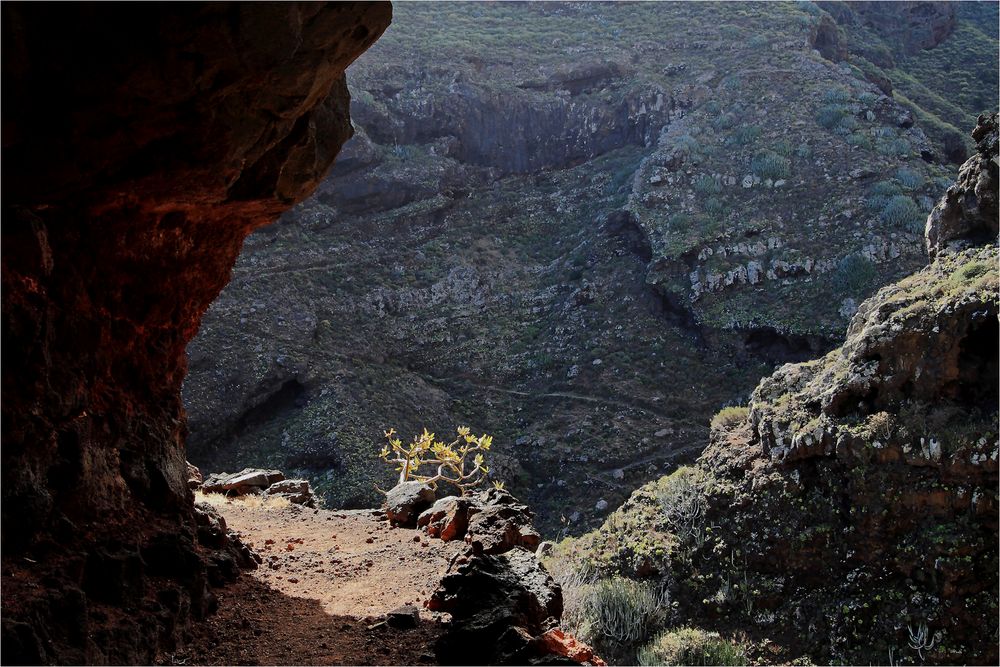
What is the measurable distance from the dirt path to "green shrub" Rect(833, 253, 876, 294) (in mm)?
26915

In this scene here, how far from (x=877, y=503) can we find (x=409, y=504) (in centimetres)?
865

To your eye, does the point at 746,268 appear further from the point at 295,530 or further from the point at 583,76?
the point at 295,530

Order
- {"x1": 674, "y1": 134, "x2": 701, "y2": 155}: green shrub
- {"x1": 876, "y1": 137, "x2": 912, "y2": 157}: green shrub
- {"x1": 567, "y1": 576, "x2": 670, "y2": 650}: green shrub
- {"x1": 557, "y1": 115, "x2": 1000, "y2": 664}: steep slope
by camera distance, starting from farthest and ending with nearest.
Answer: {"x1": 674, "y1": 134, "x2": 701, "y2": 155}: green shrub
{"x1": 876, "y1": 137, "x2": 912, "y2": 157}: green shrub
{"x1": 567, "y1": 576, "x2": 670, "y2": 650}: green shrub
{"x1": 557, "y1": 115, "x2": 1000, "y2": 664}: steep slope

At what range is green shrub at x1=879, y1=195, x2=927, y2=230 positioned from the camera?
36.1 meters

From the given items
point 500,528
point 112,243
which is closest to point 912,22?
point 500,528

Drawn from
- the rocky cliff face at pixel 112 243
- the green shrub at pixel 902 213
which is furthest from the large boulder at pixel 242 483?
the green shrub at pixel 902 213

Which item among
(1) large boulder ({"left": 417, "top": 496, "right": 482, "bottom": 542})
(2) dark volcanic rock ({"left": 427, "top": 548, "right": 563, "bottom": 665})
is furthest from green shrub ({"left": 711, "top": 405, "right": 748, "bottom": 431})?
(2) dark volcanic rock ({"left": 427, "top": 548, "right": 563, "bottom": 665})

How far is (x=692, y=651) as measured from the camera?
15.5m

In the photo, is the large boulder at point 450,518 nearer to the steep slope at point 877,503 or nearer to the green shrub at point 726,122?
the steep slope at point 877,503

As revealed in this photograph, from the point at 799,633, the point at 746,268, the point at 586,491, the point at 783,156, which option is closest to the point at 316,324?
the point at 586,491

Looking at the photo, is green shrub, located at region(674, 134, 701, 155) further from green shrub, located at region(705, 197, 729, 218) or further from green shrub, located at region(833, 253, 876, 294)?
green shrub, located at region(833, 253, 876, 294)

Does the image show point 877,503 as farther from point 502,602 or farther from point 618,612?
point 502,602

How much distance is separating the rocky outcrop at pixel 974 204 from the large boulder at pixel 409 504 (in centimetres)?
1200

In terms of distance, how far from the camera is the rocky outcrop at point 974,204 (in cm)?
1752
